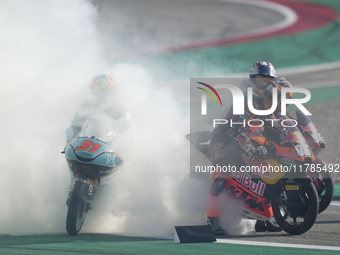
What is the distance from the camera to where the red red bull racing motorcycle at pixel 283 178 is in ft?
16.6

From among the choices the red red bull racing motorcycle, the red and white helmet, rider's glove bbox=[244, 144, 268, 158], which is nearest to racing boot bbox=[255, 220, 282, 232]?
the red red bull racing motorcycle

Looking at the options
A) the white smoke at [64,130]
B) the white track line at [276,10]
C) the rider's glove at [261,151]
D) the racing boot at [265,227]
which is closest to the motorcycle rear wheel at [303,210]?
the rider's glove at [261,151]

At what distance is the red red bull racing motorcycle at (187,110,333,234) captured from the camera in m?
5.05

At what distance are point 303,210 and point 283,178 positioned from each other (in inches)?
15.2

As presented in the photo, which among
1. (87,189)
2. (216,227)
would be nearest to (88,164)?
(87,189)

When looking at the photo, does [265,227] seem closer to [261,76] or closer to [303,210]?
[303,210]

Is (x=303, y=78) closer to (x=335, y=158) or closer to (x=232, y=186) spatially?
(x=335, y=158)

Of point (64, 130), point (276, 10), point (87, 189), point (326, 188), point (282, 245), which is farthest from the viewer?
point (276, 10)

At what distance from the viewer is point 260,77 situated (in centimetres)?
552

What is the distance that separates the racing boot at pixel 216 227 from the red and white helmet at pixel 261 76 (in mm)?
1518

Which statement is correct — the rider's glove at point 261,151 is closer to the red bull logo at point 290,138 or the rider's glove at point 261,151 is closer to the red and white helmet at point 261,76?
the red bull logo at point 290,138

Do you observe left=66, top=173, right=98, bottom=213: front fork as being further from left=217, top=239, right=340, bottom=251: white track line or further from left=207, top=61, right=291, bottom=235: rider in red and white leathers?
left=217, top=239, right=340, bottom=251: white track line

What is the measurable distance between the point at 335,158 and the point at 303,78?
5611 millimetres

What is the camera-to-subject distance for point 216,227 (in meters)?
5.48
